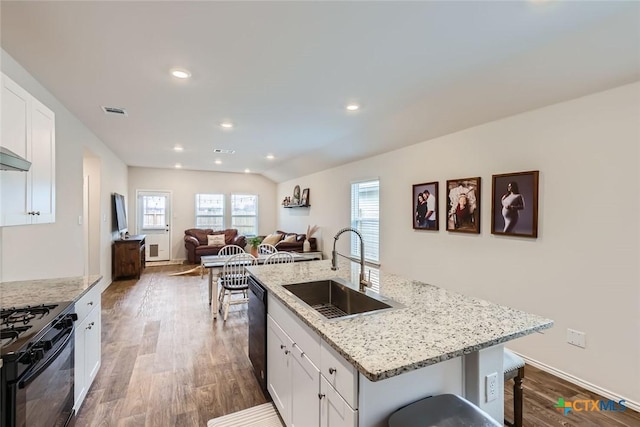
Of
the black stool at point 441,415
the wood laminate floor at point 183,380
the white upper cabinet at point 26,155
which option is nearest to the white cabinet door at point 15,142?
the white upper cabinet at point 26,155

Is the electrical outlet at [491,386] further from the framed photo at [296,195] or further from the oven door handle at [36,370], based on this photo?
the framed photo at [296,195]

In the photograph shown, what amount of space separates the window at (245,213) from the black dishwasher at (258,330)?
693 centimetres

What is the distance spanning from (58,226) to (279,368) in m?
2.79

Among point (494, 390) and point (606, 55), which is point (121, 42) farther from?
point (606, 55)

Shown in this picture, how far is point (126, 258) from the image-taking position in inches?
239

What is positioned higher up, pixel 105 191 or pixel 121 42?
pixel 121 42

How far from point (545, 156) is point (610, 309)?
1.29 metres

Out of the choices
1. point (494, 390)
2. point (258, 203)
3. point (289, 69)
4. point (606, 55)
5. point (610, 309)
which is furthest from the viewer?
point (258, 203)

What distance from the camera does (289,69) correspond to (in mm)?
2467

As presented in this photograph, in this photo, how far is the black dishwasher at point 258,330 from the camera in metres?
2.25

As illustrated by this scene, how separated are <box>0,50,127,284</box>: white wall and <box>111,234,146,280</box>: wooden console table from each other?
2133 mm

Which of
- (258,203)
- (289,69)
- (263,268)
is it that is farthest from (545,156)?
(258,203)

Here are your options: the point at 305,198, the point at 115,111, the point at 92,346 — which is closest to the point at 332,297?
the point at 92,346

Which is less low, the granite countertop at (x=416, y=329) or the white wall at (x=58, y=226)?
the white wall at (x=58, y=226)
